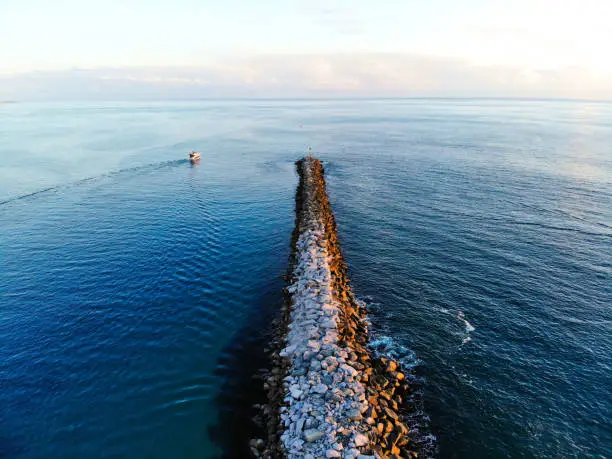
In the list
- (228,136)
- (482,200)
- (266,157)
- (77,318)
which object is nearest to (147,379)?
(77,318)

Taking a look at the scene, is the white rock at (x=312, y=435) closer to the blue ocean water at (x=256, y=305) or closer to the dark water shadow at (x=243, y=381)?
the dark water shadow at (x=243, y=381)

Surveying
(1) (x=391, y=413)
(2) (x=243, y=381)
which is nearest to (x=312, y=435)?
(1) (x=391, y=413)

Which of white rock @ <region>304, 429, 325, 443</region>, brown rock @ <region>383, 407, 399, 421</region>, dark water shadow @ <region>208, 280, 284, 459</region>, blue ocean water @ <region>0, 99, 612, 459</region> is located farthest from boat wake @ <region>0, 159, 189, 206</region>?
brown rock @ <region>383, 407, 399, 421</region>

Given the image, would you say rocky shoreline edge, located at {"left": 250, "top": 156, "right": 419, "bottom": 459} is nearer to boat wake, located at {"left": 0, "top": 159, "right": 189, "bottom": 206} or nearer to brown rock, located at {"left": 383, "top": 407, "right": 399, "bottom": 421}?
brown rock, located at {"left": 383, "top": 407, "right": 399, "bottom": 421}

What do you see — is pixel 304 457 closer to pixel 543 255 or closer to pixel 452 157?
pixel 543 255

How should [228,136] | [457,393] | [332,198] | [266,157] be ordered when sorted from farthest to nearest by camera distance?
1. [228,136]
2. [266,157]
3. [332,198]
4. [457,393]
